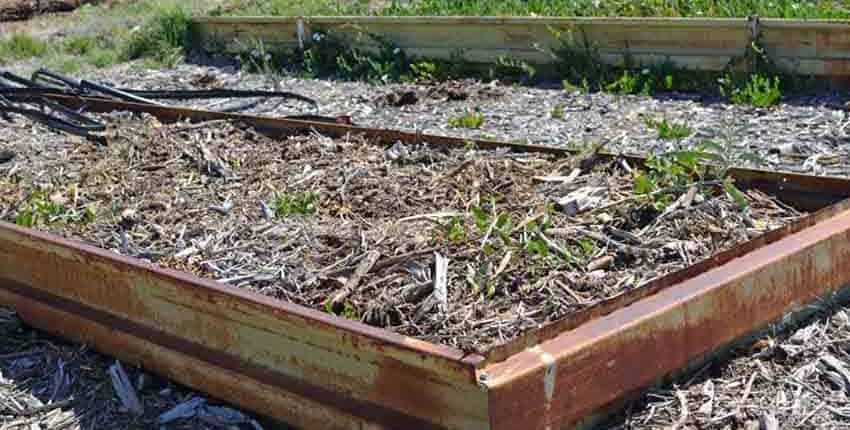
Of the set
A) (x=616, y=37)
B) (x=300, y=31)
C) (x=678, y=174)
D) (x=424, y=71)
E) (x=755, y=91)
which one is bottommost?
(x=424, y=71)

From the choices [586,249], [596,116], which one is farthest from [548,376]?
[596,116]

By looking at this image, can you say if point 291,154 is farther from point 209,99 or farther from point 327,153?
point 209,99

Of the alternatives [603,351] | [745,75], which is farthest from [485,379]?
[745,75]

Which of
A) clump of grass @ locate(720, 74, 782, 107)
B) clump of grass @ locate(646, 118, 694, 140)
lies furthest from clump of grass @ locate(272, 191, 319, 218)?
clump of grass @ locate(720, 74, 782, 107)

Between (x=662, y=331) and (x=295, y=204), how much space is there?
7.17ft

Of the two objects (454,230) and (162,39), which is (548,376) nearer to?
(454,230)

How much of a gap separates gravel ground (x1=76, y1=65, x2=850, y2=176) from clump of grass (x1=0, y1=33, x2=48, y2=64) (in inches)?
182

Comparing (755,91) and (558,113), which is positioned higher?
(755,91)

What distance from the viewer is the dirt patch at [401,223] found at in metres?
4.02

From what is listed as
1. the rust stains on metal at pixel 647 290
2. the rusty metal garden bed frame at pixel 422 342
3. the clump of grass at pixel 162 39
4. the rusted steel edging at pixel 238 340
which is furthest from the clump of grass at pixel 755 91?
the clump of grass at pixel 162 39

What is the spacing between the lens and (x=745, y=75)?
330 inches

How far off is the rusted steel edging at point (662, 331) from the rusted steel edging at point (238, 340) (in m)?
0.14

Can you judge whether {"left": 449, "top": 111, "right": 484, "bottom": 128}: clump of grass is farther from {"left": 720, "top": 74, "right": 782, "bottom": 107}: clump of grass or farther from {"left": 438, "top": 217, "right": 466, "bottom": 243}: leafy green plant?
{"left": 438, "top": 217, "right": 466, "bottom": 243}: leafy green plant

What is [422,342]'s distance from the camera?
3.30 metres
